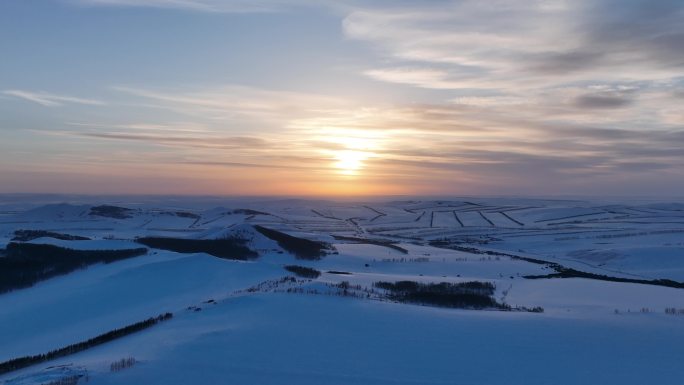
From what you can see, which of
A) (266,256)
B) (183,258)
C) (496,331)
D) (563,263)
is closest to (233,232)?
(266,256)

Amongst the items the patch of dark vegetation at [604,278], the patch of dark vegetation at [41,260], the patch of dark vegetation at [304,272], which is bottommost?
the patch of dark vegetation at [41,260]

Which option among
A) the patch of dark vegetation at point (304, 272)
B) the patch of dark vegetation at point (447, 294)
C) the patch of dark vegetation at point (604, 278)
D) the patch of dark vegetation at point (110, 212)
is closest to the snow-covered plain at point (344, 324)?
the patch of dark vegetation at point (304, 272)

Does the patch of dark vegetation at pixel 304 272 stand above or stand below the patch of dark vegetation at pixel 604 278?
below

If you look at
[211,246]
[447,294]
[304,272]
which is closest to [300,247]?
[211,246]

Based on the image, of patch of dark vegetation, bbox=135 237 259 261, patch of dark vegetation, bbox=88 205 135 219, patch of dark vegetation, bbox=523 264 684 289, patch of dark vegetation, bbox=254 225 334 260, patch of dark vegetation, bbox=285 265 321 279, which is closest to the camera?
patch of dark vegetation, bbox=285 265 321 279

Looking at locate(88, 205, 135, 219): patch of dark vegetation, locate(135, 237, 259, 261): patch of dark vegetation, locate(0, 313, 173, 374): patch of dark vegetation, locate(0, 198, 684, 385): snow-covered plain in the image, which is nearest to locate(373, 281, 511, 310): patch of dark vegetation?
locate(0, 198, 684, 385): snow-covered plain

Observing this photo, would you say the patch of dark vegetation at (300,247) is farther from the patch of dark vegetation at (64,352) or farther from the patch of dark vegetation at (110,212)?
the patch of dark vegetation at (110,212)

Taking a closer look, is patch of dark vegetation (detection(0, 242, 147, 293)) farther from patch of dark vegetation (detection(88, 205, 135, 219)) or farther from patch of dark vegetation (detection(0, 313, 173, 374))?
patch of dark vegetation (detection(88, 205, 135, 219))
